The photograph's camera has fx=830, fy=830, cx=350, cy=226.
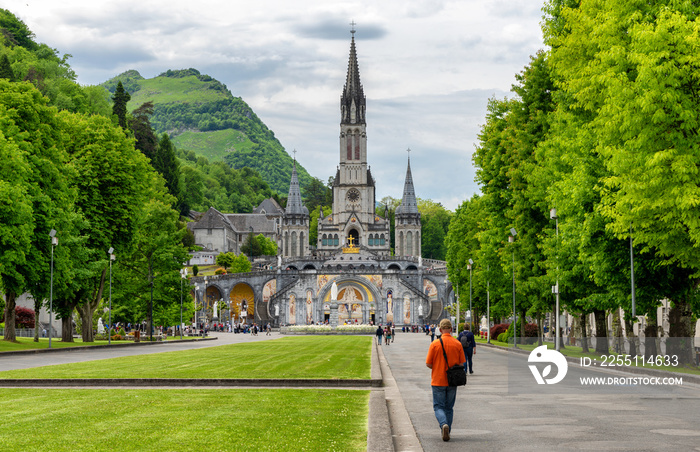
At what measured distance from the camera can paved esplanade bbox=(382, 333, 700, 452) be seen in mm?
10977

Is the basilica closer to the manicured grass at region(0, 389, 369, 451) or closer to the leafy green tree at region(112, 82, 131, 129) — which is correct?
the leafy green tree at region(112, 82, 131, 129)

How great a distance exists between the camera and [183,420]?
12.4 m

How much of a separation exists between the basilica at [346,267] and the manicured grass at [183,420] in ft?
306

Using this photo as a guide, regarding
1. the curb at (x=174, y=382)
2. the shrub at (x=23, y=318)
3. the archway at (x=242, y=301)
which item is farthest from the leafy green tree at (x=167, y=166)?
the curb at (x=174, y=382)

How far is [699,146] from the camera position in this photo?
21.7m

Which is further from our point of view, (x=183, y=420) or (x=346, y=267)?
(x=346, y=267)

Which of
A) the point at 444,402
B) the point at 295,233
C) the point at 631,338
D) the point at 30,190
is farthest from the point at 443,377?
the point at 295,233

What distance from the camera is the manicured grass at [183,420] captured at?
10.2m

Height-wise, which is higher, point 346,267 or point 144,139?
point 144,139

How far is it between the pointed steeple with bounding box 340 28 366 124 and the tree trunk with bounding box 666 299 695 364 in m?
148

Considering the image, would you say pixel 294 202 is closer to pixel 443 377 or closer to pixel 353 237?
pixel 353 237

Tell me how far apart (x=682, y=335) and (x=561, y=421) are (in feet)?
52.5

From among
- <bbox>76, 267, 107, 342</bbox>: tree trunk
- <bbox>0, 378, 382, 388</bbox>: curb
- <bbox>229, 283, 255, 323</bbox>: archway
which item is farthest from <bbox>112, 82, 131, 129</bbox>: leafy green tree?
<bbox>0, 378, 382, 388</bbox>: curb

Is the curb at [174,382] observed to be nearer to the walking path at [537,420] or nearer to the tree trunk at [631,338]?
the walking path at [537,420]
